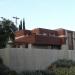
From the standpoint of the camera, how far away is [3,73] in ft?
56.3

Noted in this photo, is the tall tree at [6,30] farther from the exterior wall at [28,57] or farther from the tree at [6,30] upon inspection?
the exterior wall at [28,57]

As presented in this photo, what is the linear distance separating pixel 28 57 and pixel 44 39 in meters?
20.7

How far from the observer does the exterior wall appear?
70.0 feet

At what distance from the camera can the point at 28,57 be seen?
75.4ft

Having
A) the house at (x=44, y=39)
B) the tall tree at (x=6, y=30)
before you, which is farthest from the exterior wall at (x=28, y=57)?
the house at (x=44, y=39)

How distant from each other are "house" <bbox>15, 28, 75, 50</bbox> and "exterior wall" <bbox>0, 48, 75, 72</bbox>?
16028 millimetres

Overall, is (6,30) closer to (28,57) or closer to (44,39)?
(28,57)

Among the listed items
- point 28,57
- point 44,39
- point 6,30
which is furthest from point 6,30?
point 44,39

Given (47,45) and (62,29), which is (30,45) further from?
(62,29)

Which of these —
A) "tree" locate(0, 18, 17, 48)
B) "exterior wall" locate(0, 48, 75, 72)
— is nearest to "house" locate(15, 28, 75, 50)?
"exterior wall" locate(0, 48, 75, 72)

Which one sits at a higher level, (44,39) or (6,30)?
(6,30)

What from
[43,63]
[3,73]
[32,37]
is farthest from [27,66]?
[32,37]

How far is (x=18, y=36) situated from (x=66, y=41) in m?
10.8

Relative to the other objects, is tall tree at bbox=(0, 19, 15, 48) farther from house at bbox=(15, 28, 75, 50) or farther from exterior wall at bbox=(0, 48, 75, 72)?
house at bbox=(15, 28, 75, 50)
